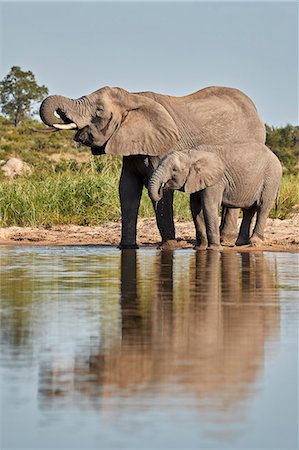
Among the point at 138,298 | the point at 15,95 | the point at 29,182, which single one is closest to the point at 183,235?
the point at 29,182

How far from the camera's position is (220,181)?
600 inches

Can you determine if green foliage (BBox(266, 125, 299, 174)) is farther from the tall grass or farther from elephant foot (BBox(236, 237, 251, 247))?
elephant foot (BBox(236, 237, 251, 247))

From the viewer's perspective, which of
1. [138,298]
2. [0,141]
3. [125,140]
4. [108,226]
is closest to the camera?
[138,298]

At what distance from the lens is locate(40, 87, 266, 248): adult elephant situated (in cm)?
1531

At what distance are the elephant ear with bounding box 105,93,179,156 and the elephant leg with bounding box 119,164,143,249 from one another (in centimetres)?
34

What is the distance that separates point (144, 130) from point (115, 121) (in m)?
0.41

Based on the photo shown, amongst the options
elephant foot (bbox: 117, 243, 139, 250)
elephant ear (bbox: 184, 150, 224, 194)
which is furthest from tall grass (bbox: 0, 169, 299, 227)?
elephant ear (bbox: 184, 150, 224, 194)

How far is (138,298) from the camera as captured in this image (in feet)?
29.8

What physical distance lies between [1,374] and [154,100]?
10.4 meters

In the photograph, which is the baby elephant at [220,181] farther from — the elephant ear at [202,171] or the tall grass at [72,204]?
the tall grass at [72,204]

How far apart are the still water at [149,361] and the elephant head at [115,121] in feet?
15.1

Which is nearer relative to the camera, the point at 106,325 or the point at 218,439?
the point at 218,439

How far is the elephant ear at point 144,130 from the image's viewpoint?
15.5m

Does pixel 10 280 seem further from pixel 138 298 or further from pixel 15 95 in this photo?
pixel 15 95
